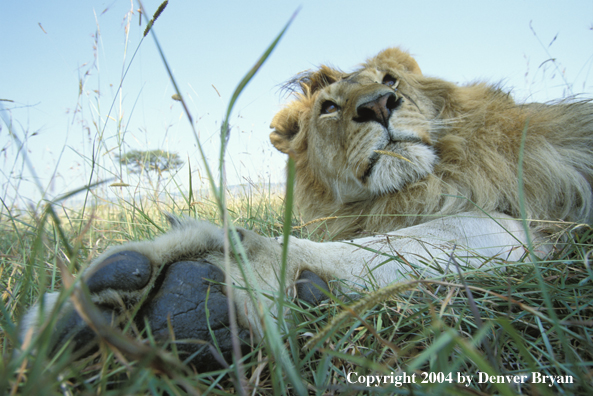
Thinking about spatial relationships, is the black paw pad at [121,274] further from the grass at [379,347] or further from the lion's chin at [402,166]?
the lion's chin at [402,166]

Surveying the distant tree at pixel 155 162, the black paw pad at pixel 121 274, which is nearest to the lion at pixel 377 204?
the black paw pad at pixel 121 274

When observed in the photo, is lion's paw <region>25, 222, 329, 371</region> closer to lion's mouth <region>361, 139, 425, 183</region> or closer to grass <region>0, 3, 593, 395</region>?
grass <region>0, 3, 593, 395</region>

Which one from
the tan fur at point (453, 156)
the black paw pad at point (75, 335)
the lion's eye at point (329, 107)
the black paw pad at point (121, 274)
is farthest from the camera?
the lion's eye at point (329, 107)

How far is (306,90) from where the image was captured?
3.23 metres

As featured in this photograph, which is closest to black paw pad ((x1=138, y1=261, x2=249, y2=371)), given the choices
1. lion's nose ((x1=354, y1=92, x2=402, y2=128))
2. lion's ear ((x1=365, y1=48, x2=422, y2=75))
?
lion's nose ((x1=354, y1=92, x2=402, y2=128))

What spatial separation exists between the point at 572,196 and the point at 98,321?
7.69ft

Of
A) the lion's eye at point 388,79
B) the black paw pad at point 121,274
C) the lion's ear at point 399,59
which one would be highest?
the lion's ear at point 399,59

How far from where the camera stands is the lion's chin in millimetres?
2039

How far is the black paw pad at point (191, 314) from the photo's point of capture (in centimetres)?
86

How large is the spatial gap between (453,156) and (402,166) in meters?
0.37

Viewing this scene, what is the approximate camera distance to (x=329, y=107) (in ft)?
8.55

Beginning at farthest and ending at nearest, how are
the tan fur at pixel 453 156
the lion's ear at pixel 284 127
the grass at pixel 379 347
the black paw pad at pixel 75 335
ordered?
the lion's ear at pixel 284 127 < the tan fur at pixel 453 156 < the black paw pad at pixel 75 335 < the grass at pixel 379 347

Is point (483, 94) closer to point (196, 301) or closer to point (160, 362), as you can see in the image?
point (196, 301)

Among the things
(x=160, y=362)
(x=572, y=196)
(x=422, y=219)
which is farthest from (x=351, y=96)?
(x=160, y=362)
